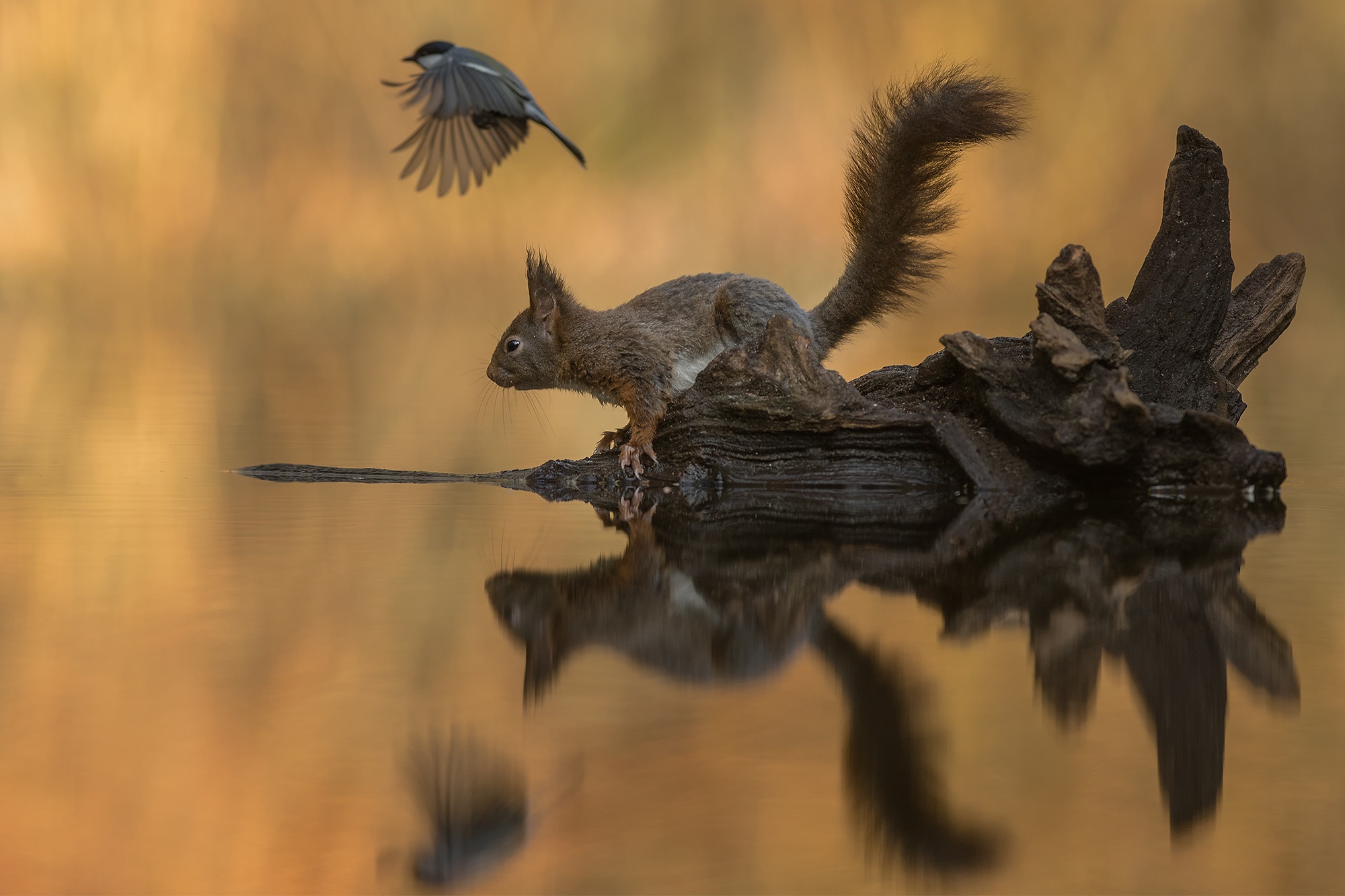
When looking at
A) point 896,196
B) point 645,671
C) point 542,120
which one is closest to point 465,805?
point 645,671

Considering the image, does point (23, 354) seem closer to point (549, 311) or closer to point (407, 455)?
point (407, 455)

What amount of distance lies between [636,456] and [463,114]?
1.61 m

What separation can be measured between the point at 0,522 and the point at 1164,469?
3.80 meters

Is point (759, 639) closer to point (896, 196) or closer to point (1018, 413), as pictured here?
point (1018, 413)

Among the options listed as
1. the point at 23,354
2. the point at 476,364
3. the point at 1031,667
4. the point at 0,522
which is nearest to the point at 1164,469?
the point at 1031,667

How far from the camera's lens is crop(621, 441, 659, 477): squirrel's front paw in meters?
4.96

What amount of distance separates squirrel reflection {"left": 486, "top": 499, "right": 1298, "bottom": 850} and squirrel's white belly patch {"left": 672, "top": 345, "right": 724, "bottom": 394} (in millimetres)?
1295

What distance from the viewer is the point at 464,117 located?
435 centimetres

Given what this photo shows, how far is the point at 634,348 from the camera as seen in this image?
16.8 feet

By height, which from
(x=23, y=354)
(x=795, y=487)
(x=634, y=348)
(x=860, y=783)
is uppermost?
(x=23, y=354)

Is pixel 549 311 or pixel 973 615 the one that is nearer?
pixel 973 615

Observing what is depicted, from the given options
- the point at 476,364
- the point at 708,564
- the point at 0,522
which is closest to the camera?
the point at 708,564

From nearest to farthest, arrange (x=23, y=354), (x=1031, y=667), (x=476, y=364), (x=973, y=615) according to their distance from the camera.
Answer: (x=1031, y=667)
(x=973, y=615)
(x=23, y=354)
(x=476, y=364)

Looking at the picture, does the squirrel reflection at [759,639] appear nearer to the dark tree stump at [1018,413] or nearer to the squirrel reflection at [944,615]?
the squirrel reflection at [944,615]
